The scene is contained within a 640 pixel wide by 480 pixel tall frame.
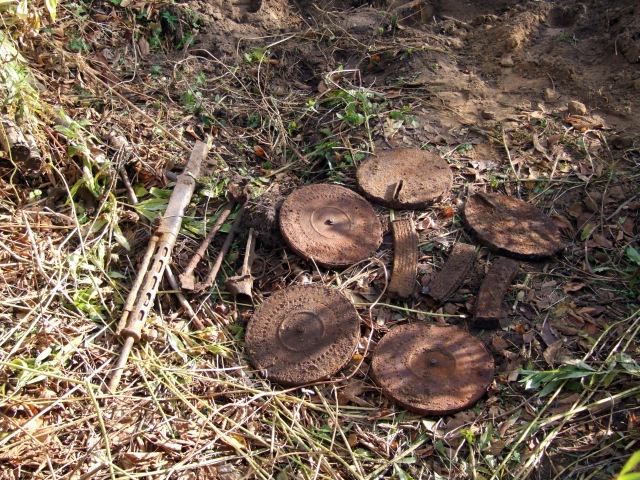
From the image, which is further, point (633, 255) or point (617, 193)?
point (617, 193)

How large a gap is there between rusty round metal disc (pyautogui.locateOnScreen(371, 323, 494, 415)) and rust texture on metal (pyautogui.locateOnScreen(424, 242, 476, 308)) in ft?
0.68

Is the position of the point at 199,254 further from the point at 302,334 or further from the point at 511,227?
the point at 511,227

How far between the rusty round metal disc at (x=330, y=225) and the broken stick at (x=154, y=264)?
647 millimetres

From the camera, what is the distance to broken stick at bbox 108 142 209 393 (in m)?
3.18

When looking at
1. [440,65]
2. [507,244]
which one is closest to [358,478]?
[507,244]

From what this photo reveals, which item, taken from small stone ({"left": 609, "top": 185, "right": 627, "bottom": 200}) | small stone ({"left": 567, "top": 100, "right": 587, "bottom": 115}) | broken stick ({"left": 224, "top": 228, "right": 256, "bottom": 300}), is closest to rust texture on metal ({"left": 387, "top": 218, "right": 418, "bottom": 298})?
broken stick ({"left": 224, "top": 228, "right": 256, "bottom": 300})

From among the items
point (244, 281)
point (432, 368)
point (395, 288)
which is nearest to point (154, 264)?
point (244, 281)

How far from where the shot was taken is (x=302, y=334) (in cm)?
335

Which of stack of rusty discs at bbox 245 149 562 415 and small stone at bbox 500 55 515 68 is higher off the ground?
small stone at bbox 500 55 515 68

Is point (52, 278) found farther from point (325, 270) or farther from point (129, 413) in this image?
point (325, 270)

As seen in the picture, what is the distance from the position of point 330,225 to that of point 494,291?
41.3 inches

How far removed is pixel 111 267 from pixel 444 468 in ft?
7.03

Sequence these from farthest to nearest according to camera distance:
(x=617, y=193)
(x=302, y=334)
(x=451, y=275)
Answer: (x=617, y=193) → (x=451, y=275) → (x=302, y=334)

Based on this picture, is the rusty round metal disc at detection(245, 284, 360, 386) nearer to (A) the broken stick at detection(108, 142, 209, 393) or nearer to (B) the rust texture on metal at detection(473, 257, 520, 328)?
(A) the broken stick at detection(108, 142, 209, 393)
